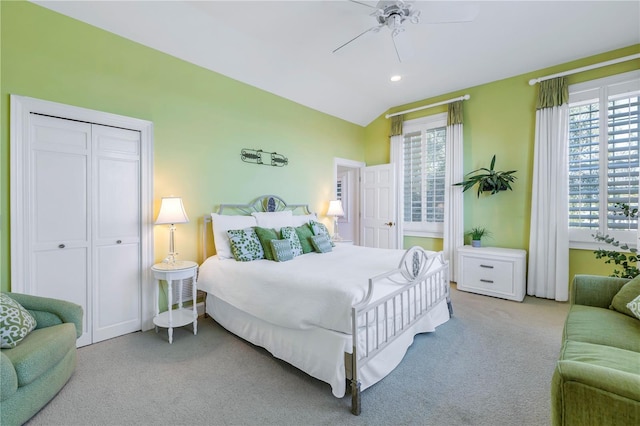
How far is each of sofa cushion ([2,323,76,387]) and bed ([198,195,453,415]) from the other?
118 cm

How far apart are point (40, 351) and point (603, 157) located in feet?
18.9

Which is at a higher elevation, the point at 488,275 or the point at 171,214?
the point at 171,214

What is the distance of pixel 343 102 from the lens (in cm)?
493

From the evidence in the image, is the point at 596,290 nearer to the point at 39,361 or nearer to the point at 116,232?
the point at 39,361

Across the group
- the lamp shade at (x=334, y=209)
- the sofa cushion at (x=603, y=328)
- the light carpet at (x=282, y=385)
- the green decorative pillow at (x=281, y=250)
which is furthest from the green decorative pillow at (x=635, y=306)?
the lamp shade at (x=334, y=209)

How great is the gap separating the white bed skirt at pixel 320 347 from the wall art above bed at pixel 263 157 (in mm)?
1970

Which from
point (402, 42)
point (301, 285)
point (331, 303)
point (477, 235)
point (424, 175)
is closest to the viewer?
point (331, 303)

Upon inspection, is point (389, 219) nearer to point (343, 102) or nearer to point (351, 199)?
point (351, 199)

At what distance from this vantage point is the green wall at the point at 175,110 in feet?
7.52

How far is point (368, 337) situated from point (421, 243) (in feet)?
11.7

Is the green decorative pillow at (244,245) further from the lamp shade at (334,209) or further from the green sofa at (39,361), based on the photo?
the lamp shade at (334,209)

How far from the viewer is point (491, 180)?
417 centimetres

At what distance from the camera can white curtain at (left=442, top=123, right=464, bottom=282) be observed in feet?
14.9

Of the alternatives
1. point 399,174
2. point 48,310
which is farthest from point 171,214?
point 399,174
